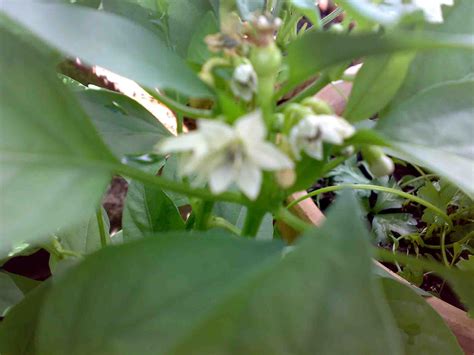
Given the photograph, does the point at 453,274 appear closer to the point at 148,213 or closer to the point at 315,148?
the point at 315,148

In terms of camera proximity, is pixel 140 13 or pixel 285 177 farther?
pixel 140 13

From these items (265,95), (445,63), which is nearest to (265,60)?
(265,95)

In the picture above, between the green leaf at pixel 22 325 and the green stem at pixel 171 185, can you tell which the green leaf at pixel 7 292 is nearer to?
the green leaf at pixel 22 325

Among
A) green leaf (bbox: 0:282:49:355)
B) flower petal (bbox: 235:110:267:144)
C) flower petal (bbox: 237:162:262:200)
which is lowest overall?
green leaf (bbox: 0:282:49:355)

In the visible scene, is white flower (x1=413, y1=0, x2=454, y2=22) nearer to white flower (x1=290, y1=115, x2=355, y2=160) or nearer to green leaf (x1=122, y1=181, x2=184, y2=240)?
white flower (x1=290, y1=115, x2=355, y2=160)

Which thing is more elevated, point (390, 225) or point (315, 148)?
point (315, 148)

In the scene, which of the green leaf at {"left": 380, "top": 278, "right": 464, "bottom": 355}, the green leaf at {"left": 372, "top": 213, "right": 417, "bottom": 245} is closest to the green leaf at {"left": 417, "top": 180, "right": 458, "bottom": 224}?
the green leaf at {"left": 372, "top": 213, "right": 417, "bottom": 245}

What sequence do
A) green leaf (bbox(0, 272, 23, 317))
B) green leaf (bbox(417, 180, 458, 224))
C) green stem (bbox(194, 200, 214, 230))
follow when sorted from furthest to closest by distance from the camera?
green leaf (bbox(417, 180, 458, 224)) → green leaf (bbox(0, 272, 23, 317)) → green stem (bbox(194, 200, 214, 230))

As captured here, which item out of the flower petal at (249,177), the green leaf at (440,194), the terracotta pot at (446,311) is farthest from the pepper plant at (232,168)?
the green leaf at (440,194)
